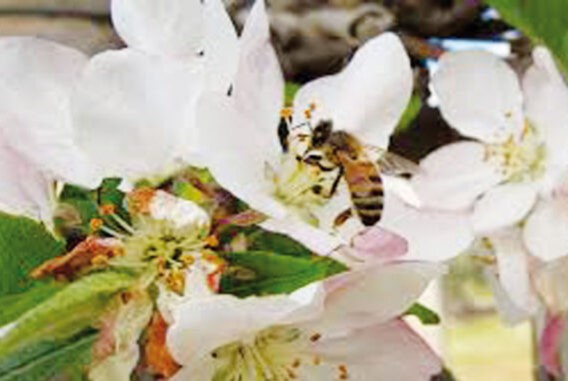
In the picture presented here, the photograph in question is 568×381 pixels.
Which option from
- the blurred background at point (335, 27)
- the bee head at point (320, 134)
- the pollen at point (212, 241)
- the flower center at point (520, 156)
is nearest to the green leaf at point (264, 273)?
the pollen at point (212, 241)

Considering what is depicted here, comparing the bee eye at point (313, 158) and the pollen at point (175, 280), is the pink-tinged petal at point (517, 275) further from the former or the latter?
the pollen at point (175, 280)

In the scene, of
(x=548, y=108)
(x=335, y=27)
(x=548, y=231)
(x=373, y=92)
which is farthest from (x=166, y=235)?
(x=335, y=27)

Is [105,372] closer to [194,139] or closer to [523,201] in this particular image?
[194,139]

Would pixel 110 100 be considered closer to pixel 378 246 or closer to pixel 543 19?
pixel 378 246

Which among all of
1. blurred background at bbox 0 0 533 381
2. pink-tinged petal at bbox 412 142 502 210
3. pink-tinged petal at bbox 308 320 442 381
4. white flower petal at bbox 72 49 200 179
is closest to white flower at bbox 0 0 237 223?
white flower petal at bbox 72 49 200 179

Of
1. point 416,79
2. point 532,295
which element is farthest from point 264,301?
point 416,79

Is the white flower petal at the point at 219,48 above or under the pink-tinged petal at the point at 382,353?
above
